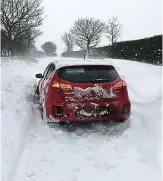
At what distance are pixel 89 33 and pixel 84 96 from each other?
156ft

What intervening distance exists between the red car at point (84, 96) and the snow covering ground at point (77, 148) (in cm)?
38

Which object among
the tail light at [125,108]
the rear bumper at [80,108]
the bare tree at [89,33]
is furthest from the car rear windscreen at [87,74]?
the bare tree at [89,33]

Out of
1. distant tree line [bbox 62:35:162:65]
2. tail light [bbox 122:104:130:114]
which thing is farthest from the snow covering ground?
distant tree line [bbox 62:35:162:65]

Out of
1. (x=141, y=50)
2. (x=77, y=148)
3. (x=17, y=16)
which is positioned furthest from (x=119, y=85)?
(x=17, y=16)

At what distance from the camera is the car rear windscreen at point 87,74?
254 inches

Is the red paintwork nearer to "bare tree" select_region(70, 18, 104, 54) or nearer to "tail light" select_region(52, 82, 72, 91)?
"tail light" select_region(52, 82, 72, 91)

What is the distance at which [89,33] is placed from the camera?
53.0 metres

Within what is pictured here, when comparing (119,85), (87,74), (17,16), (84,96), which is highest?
(17,16)

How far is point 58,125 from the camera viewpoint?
274 inches

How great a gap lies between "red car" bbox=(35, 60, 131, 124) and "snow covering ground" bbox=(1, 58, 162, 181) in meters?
0.38

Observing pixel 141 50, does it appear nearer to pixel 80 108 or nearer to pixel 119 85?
pixel 119 85

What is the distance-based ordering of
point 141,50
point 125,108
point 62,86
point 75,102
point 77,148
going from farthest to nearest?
point 141,50 < point 125,108 < point 62,86 < point 75,102 < point 77,148

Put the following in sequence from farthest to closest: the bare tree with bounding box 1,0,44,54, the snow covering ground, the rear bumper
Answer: the bare tree with bounding box 1,0,44,54 → the rear bumper → the snow covering ground

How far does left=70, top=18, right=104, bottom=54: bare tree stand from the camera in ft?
173
